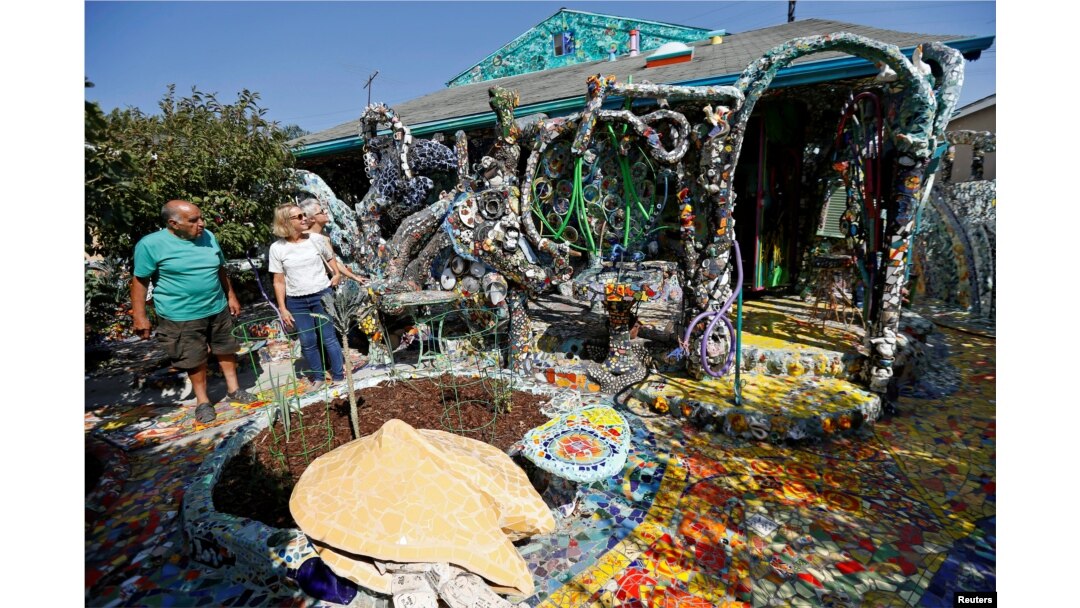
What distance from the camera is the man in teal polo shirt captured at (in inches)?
135

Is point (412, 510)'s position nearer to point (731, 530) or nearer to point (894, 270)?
point (731, 530)

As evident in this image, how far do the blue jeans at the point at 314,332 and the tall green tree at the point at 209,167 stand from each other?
1.26 meters

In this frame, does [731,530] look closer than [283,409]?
Yes

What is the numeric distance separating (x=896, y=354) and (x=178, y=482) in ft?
18.4

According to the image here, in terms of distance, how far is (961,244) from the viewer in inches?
282

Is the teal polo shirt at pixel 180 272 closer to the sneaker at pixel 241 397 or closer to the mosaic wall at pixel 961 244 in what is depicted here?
the sneaker at pixel 241 397

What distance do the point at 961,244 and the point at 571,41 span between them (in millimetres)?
8173

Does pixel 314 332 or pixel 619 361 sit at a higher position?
pixel 314 332

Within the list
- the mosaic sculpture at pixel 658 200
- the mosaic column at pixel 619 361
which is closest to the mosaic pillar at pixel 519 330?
the mosaic sculpture at pixel 658 200

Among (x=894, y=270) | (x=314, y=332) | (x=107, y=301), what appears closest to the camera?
(x=894, y=270)

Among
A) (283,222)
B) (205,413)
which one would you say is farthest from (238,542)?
(283,222)

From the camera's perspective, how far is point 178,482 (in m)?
3.03

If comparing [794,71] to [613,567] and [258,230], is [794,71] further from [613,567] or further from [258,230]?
[258,230]

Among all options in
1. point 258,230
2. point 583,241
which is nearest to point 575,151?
point 583,241
